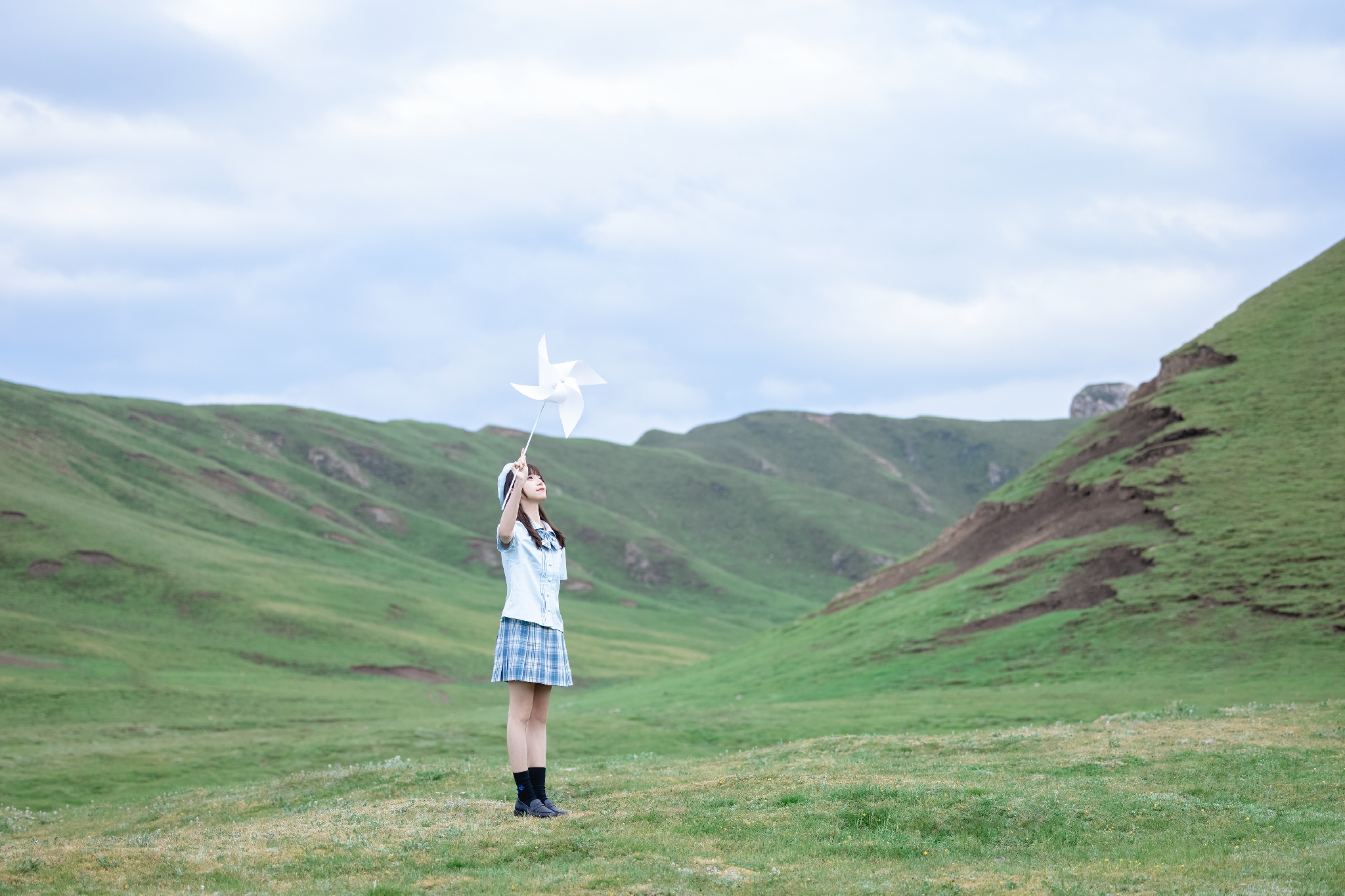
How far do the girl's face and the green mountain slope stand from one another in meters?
25.1

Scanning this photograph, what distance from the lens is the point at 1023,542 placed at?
60938 mm

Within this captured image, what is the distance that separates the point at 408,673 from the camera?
3561 inches

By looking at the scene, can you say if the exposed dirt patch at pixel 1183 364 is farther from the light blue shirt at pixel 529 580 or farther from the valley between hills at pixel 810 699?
the light blue shirt at pixel 529 580

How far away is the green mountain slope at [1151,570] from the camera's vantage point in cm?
3959

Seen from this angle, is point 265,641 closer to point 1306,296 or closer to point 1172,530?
point 1172,530

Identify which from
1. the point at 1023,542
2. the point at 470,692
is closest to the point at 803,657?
the point at 1023,542

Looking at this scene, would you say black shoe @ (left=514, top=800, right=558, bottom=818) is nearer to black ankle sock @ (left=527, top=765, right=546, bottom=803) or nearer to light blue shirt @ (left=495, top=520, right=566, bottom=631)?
black ankle sock @ (left=527, top=765, right=546, bottom=803)

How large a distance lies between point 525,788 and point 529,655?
1.80 meters

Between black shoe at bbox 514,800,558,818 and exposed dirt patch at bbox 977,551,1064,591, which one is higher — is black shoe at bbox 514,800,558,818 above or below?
below

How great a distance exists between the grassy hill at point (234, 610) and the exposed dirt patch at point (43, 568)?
0.72 ft

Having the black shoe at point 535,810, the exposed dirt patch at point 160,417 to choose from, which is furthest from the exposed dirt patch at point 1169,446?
the exposed dirt patch at point 160,417

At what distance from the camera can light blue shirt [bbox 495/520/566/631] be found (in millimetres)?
14273

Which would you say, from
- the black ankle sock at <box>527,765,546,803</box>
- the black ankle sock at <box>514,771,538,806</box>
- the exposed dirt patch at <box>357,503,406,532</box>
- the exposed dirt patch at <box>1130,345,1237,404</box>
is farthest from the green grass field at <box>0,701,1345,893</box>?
the exposed dirt patch at <box>357,503,406,532</box>

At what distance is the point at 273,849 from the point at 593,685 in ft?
273
